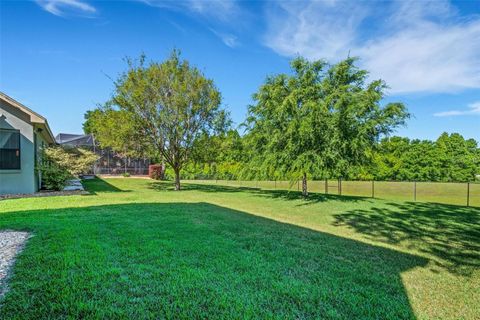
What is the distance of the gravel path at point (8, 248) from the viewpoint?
3213 mm

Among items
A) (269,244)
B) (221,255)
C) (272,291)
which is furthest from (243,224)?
(272,291)

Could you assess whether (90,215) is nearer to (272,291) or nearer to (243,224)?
(243,224)

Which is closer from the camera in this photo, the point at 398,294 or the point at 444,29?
the point at 398,294

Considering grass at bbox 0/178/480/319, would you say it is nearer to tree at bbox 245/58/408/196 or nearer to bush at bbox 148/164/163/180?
tree at bbox 245/58/408/196

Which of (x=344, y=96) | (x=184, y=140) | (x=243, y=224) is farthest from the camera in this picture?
(x=184, y=140)

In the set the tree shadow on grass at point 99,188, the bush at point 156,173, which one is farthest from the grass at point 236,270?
the bush at point 156,173

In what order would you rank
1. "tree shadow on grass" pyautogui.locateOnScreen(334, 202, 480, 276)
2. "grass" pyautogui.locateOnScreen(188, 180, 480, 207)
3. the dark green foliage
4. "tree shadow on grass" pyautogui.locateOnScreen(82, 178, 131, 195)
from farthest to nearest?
the dark green foliage
"grass" pyautogui.locateOnScreen(188, 180, 480, 207)
"tree shadow on grass" pyautogui.locateOnScreen(82, 178, 131, 195)
"tree shadow on grass" pyautogui.locateOnScreen(334, 202, 480, 276)

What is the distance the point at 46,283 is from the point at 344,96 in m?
11.3

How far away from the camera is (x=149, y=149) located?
1738 cm

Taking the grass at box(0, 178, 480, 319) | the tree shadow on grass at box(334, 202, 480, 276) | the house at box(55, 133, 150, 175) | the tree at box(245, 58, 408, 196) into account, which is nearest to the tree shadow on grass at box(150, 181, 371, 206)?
the tree at box(245, 58, 408, 196)

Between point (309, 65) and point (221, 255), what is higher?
point (309, 65)

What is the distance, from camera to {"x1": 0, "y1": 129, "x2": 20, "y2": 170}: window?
428 inches

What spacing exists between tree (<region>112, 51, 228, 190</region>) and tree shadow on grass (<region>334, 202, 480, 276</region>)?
10517 mm

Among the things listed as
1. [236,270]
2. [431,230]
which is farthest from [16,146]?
[431,230]
